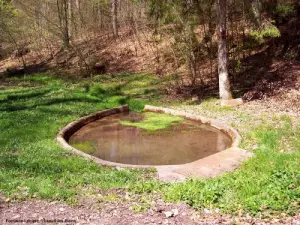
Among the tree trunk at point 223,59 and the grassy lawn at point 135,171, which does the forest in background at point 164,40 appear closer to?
the tree trunk at point 223,59

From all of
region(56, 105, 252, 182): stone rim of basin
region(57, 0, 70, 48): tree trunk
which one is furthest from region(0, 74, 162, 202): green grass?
region(57, 0, 70, 48): tree trunk

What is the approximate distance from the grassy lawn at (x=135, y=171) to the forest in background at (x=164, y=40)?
11.3 ft

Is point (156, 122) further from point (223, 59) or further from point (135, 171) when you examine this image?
point (135, 171)

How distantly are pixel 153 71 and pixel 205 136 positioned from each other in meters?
10.9

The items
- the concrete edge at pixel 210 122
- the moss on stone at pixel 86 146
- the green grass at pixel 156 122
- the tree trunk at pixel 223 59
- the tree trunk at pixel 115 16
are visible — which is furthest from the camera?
the tree trunk at pixel 115 16

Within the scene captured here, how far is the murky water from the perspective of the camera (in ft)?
33.7

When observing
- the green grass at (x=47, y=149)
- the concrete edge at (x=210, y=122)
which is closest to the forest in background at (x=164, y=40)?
the concrete edge at (x=210, y=122)

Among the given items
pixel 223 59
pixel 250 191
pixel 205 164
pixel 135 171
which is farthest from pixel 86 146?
pixel 250 191

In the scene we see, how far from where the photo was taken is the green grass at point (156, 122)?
43.3 feet

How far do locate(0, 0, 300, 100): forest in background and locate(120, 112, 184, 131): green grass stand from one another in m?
2.77

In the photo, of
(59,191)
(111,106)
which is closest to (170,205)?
(59,191)

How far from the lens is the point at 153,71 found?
22.2 m

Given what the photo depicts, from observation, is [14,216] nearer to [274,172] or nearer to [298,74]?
[274,172]

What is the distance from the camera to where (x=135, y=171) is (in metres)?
8.38
